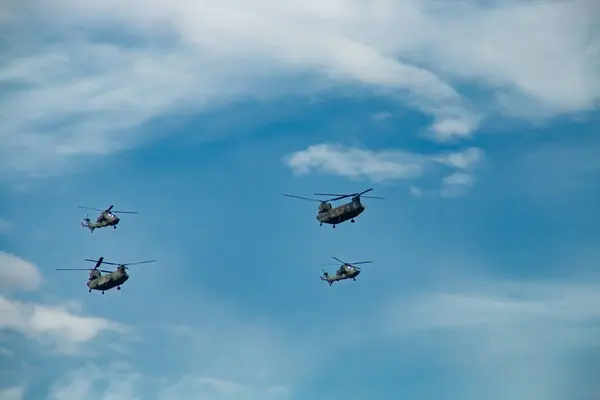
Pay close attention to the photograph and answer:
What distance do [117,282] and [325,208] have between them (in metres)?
48.5

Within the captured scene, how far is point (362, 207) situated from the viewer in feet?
619

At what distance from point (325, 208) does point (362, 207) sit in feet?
38.3

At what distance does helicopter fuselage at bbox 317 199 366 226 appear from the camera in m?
189

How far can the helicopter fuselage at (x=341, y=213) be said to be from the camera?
620 feet

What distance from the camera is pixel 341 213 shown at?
192 metres

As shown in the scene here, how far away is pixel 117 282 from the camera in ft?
654

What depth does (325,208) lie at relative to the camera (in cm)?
19762

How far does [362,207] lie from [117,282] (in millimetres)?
56682

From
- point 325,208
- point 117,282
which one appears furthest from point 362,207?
point 117,282

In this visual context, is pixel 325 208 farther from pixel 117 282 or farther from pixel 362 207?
pixel 117 282

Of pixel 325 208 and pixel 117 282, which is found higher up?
pixel 325 208
